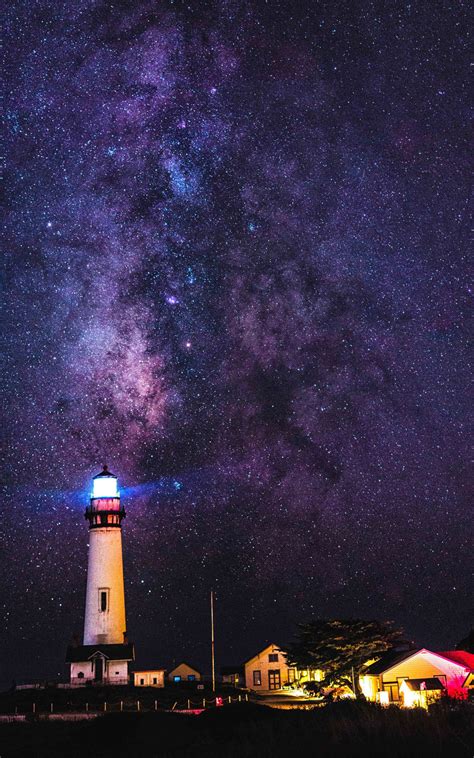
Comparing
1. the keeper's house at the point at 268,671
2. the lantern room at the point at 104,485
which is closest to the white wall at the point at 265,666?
the keeper's house at the point at 268,671

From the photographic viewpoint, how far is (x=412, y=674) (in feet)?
161

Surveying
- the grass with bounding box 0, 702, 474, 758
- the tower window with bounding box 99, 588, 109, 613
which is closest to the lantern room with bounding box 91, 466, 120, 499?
the tower window with bounding box 99, 588, 109, 613

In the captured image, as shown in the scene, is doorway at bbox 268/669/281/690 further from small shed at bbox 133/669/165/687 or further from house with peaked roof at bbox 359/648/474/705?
house with peaked roof at bbox 359/648/474/705

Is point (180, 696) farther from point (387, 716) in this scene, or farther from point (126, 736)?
point (387, 716)

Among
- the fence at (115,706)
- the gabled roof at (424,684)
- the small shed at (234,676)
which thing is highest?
the small shed at (234,676)

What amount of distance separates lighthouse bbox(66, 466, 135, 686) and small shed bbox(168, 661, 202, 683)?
52.1 feet

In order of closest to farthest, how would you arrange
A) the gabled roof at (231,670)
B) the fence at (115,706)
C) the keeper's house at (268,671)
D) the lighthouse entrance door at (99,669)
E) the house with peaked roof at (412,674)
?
the house with peaked roof at (412,674) < the fence at (115,706) < the lighthouse entrance door at (99,669) < the keeper's house at (268,671) < the gabled roof at (231,670)

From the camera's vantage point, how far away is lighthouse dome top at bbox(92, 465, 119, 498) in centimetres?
6740

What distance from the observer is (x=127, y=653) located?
204 ft

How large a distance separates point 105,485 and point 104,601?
9.64 meters

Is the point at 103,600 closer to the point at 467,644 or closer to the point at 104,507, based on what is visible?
the point at 104,507

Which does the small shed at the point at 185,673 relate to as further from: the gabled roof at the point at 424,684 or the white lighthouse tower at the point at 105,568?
the gabled roof at the point at 424,684

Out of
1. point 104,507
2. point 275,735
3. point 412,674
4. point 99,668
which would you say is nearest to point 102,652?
point 99,668

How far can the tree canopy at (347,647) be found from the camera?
53.8 m
